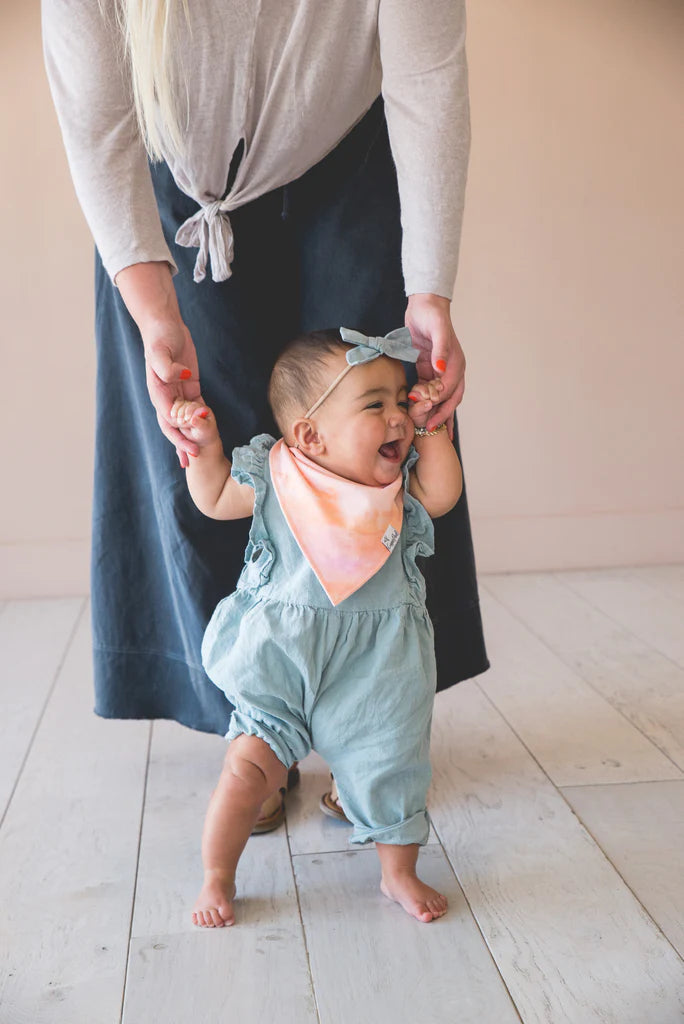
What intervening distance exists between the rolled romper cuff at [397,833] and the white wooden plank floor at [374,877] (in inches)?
2.6

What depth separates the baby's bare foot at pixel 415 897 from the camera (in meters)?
1.09

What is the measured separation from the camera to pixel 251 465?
3.73 ft

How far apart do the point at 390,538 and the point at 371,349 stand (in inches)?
7.9

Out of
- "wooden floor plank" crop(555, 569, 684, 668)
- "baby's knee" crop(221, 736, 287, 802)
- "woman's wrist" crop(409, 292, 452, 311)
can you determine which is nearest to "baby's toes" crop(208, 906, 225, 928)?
"baby's knee" crop(221, 736, 287, 802)

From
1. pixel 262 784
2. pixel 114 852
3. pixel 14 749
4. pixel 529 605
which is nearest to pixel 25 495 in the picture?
pixel 14 749

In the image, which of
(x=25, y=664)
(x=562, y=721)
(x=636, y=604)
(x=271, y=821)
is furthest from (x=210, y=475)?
(x=636, y=604)

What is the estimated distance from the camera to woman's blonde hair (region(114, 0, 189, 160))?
107 centimetres

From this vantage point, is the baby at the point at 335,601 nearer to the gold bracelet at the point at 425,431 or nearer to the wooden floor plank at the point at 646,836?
the gold bracelet at the point at 425,431

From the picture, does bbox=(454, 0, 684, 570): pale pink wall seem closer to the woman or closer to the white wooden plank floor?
the white wooden plank floor

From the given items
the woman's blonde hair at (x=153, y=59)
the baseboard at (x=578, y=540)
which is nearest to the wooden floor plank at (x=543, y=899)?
the woman's blonde hair at (x=153, y=59)

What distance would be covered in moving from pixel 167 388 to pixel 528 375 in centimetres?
163

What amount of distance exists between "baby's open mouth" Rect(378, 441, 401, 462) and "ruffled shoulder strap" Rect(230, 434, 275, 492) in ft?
0.43

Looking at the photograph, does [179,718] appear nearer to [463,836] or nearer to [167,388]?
[463,836]

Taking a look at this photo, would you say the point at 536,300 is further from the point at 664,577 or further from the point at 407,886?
the point at 407,886
